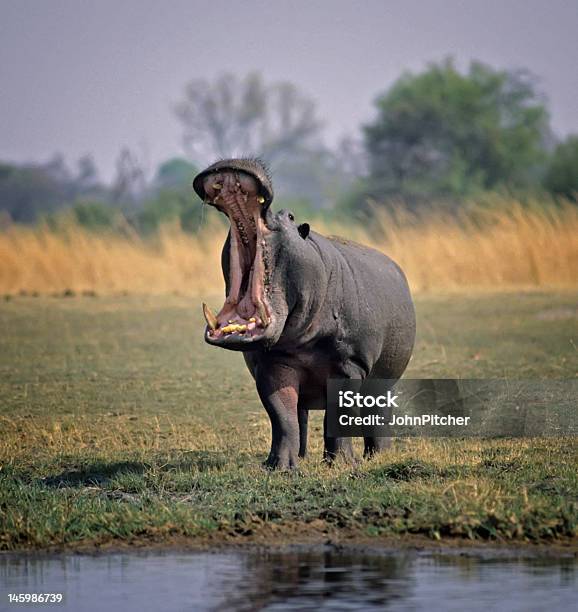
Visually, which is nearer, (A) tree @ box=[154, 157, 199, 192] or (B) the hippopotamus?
(B) the hippopotamus

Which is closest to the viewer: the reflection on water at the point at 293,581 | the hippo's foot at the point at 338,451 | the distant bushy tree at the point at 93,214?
the reflection on water at the point at 293,581

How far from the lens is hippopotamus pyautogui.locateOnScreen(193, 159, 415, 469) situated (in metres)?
7.27

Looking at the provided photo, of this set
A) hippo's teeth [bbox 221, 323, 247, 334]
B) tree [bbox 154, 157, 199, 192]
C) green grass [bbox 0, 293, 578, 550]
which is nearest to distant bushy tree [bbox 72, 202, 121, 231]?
green grass [bbox 0, 293, 578, 550]

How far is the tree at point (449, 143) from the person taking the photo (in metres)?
39.0

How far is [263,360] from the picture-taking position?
305 inches

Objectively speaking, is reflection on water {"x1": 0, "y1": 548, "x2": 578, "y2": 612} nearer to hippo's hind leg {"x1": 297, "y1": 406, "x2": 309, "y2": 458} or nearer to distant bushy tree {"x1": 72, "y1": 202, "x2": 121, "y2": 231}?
hippo's hind leg {"x1": 297, "y1": 406, "x2": 309, "y2": 458}

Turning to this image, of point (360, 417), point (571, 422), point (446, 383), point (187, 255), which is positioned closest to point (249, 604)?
point (360, 417)

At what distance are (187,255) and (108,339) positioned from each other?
20.8 feet

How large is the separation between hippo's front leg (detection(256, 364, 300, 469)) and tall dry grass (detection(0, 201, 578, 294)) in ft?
37.1

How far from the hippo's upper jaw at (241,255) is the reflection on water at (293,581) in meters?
1.29

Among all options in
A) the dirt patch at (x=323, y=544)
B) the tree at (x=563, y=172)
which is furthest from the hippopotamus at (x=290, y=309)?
the tree at (x=563, y=172)

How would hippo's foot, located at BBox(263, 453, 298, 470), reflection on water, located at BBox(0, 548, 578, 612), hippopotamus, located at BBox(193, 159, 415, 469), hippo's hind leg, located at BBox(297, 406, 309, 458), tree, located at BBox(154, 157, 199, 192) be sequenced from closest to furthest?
1. reflection on water, located at BBox(0, 548, 578, 612)
2. hippopotamus, located at BBox(193, 159, 415, 469)
3. hippo's foot, located at BBox(263, 453, 298, 470)
4. hippo's hind leg, located at BBox(297, 406, 309, 458)
5. tree, located at BBox(154, 157, 199, 192)

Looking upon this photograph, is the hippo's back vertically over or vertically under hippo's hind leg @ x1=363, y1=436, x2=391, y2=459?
over

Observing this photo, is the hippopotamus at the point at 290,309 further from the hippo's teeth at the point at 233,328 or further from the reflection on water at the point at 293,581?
the reflection on water at the point at 293,581
